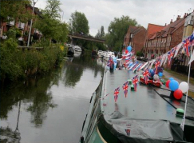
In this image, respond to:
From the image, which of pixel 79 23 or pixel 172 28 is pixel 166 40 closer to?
pixel 172 28

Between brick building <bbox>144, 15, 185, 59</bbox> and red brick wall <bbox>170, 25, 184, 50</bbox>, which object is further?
brick building <bbox>144, 15, 185, 59</bbox>

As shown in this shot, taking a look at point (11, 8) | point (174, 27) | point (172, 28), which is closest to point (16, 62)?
point (11, 8)

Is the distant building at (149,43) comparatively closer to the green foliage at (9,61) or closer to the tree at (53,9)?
the tree at (53,9)

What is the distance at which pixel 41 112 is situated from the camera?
28.7ft

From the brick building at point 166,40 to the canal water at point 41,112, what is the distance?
23627mm

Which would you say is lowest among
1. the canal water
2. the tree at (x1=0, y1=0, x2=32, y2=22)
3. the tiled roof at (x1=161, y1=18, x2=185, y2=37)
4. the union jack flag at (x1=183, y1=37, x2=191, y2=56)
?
the canal water

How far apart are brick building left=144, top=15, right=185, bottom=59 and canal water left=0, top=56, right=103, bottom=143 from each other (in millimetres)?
23627

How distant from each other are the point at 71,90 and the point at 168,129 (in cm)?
996

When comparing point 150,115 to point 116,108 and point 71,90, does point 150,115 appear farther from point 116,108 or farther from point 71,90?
point 71,90

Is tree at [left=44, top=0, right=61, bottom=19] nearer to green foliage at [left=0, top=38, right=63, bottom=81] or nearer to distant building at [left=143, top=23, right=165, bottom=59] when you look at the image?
green foliage at [left=0, top=38, right=63, bottom=81]

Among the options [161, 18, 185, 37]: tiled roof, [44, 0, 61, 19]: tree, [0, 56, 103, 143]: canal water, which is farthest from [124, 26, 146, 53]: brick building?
[0, 56, 103, 143]: canal water

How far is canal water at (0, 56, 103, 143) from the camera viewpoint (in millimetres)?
6762

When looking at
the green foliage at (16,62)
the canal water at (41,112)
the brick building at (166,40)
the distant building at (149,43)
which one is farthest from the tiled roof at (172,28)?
the canal water at (41,112)

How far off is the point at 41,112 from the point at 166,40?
3241 centimetres
